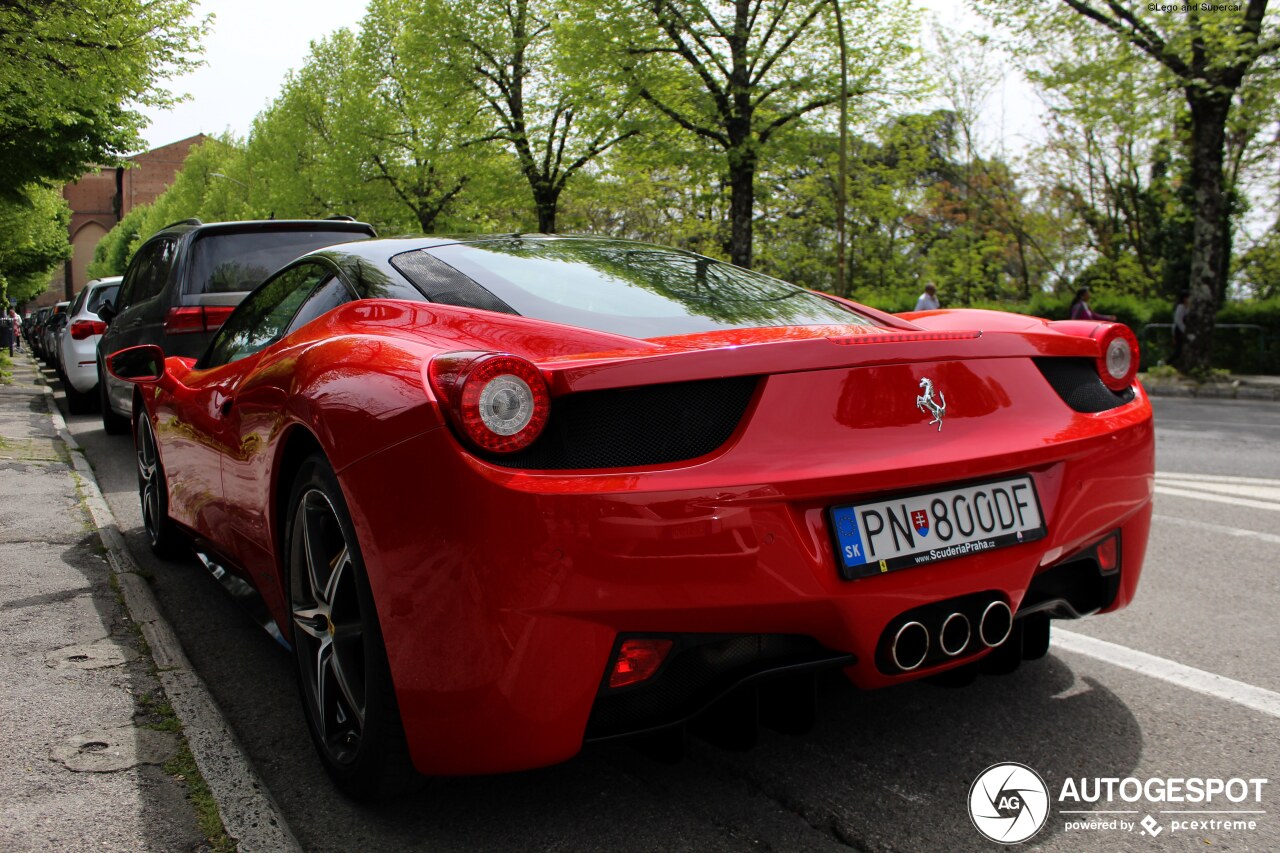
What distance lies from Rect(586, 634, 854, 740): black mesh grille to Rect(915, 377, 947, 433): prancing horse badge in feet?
1.84

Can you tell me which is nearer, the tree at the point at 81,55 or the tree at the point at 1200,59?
the tree at the point at 81,55

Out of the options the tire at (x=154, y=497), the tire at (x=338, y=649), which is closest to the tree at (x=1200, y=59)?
the tire at (x=154, y=497)

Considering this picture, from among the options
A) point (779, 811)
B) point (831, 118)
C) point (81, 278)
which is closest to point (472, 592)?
point (779, 811)

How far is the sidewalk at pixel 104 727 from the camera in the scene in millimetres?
2244

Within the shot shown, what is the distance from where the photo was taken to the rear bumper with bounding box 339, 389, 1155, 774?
6.30 ft

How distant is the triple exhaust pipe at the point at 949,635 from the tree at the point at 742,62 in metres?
21.1

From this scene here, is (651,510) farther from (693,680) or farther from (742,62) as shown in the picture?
(742,62)

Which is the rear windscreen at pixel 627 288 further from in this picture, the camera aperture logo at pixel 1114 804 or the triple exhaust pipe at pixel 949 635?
the camera aperture logo at pixel 1114 804

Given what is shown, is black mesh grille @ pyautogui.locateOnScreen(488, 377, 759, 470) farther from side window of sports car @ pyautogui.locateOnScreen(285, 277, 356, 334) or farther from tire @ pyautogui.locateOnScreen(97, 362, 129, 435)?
tire @ pyautogui.locateOnScreen(97, 362, 129, 435)

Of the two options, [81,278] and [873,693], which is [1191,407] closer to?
[873,693]

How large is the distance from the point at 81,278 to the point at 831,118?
342ft

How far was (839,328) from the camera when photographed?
2490 millimetres

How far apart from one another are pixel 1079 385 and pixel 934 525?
76 centimetres

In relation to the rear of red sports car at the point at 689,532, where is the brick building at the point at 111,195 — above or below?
above
